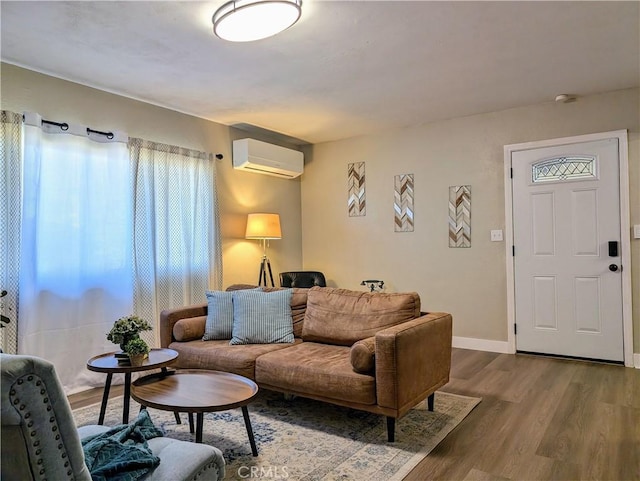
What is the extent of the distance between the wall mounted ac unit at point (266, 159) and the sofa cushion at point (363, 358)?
2.94m

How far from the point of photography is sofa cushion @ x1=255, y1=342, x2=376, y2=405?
245 centimetres

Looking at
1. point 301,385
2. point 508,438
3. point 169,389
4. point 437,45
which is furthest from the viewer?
point 437,45

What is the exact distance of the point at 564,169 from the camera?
421 centimetres

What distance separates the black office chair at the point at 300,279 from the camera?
203 inches

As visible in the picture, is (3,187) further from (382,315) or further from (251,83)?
(382,315)

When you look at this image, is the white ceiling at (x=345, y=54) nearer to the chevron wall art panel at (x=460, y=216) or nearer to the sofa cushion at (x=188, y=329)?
the chevron wall art panel at (x=460, y=216)

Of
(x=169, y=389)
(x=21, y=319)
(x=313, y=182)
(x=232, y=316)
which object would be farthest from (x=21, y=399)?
(x=313, y=182)

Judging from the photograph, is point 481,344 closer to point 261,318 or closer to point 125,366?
point 261,318

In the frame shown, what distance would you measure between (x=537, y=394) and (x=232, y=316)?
239 cm

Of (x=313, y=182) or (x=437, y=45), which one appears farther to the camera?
(x=313, y=182)

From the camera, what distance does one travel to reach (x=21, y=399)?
32.9 inches

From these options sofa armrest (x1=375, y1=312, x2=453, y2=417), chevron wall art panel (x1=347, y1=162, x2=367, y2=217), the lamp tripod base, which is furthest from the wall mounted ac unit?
sofa armrest (x1=375, y1=312, x2=453, y2=417)

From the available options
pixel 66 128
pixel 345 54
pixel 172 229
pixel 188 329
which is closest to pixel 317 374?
pixel 188 329

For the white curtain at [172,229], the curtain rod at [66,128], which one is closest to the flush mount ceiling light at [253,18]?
the curtain rod at [66,128]
